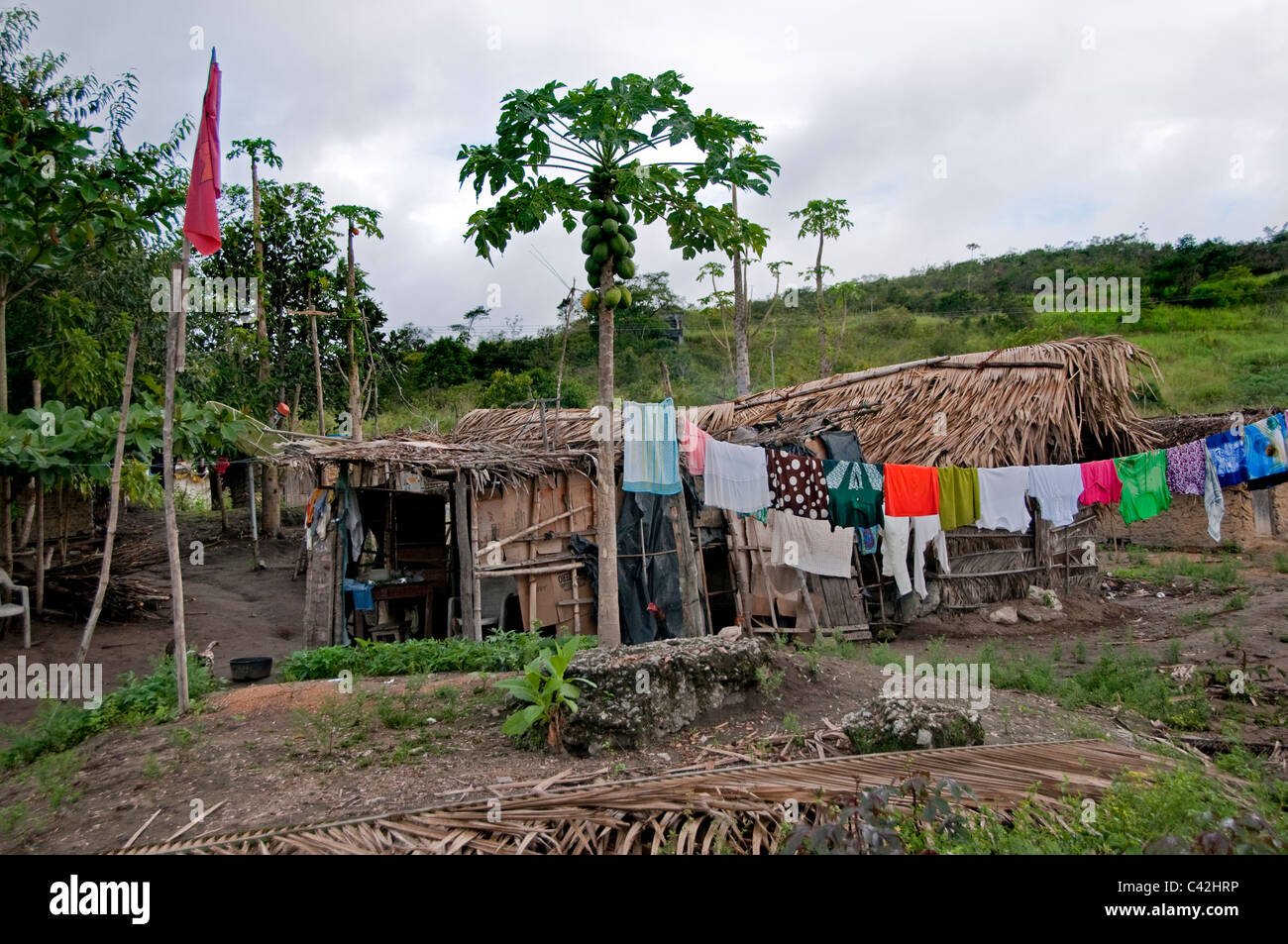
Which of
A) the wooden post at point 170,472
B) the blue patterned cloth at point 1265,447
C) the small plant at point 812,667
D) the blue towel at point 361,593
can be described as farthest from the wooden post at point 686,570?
the blue patterned cloth at point 1265,447

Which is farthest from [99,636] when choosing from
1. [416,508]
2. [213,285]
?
→ [213,285]

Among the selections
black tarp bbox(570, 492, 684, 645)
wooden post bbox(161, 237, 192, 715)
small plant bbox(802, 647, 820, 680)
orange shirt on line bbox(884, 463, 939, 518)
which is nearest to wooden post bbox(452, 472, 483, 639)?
black tarp bbox(570, 492, 684, 645)

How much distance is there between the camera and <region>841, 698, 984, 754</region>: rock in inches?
175

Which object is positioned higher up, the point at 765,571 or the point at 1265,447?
the point at 1265,447

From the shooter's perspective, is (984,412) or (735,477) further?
(984,412)

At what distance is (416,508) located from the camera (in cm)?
1227

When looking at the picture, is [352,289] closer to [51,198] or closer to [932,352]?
[51,198]

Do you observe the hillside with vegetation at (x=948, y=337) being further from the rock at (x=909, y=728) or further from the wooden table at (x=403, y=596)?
the rock at (x=909, y=728)

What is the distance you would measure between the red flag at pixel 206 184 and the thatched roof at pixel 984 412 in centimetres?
515

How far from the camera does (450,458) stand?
917 cm

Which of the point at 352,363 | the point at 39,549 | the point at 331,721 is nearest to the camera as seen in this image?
the point at 331,721

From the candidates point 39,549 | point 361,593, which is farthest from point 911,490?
point 39,549

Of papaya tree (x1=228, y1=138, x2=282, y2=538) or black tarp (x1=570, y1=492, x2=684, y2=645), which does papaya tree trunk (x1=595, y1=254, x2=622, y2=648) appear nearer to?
black tarp (x1=570, y1=492, x2=684, y2=645)

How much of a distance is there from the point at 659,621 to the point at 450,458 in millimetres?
3438
